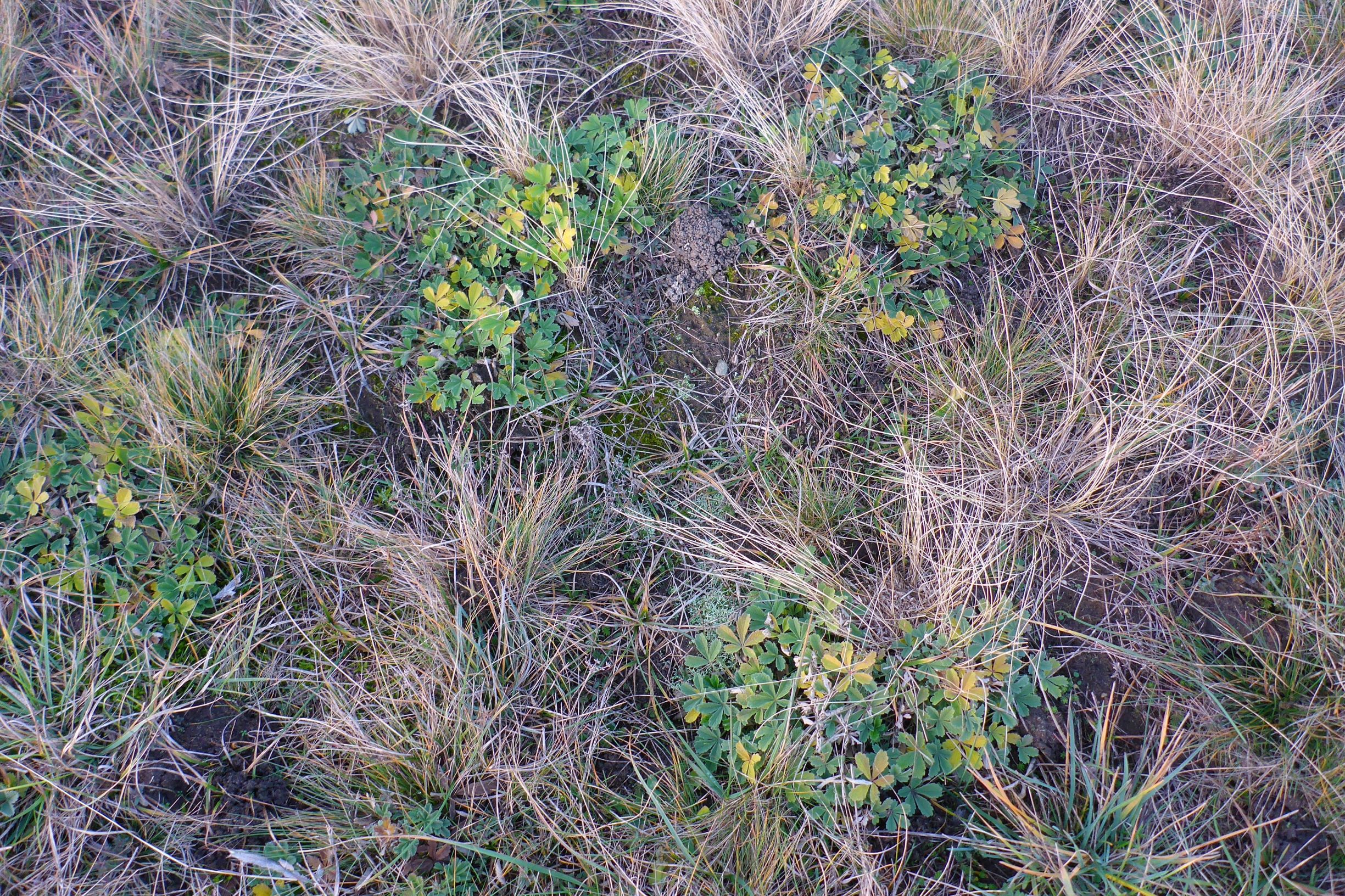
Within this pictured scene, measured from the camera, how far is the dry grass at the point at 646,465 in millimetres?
1914

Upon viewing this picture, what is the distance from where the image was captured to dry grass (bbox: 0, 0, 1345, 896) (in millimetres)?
1914

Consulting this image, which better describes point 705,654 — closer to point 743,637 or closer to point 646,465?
Answer: point 743,637

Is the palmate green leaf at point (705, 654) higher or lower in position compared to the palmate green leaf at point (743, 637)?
lower

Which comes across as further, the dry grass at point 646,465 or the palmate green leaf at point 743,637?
the palmate green leaf at point 743,637

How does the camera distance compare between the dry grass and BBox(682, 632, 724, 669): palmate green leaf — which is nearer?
the dry grass

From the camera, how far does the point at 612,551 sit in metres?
2.26

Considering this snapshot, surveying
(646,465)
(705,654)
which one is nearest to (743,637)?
(705,654)

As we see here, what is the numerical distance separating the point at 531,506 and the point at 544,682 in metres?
0.51

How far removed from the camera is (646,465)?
2.36 m

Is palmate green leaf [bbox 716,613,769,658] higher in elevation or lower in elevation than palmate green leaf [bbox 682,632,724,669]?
higher

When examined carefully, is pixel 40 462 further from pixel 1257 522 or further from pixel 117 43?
pixel 1257 522

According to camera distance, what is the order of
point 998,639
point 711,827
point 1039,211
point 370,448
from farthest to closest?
point 1039,211
point 370,448
point 998,639
point 711,827

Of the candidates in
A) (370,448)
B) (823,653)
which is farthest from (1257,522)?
(370,448)

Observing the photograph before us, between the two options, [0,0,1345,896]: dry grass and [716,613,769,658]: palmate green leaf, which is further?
[716,613,769,658]: palmate green leaf
